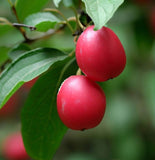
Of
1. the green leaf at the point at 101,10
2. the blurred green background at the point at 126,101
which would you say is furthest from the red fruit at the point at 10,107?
the green leaf at the point at 101,10

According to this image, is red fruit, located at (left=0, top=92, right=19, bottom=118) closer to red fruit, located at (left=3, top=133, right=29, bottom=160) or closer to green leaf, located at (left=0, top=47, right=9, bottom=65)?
red fruit, located at (left=3, top=133, right=29, bottom=160)

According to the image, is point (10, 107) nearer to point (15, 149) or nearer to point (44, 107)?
point (15, 149)

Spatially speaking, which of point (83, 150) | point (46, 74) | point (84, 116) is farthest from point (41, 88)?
point (83, 150)

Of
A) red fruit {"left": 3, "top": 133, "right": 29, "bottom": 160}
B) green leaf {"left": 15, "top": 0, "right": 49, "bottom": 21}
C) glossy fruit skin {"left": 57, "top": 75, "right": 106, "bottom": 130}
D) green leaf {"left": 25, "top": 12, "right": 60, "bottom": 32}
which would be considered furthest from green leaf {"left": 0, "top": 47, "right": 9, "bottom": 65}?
red fruit {"left": 3, "top": 133, "right": 29, "bottom": 160}

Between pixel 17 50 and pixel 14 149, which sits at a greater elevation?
pixel 17 50

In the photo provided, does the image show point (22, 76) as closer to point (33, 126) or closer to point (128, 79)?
point (33, 126)

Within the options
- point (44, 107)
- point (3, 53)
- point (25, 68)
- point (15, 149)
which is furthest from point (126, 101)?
point (25, 68)
